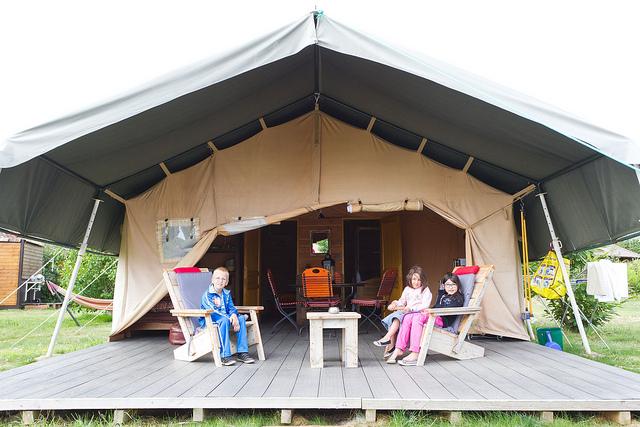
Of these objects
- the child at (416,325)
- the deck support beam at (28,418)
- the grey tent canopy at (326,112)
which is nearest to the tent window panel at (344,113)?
the grey tent canopy at (326,112)

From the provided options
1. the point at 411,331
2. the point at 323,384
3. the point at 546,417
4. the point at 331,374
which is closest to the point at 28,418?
the point at 323,384

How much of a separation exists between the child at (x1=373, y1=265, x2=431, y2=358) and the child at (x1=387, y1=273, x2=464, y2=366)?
3.7 inches

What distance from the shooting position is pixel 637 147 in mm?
3414

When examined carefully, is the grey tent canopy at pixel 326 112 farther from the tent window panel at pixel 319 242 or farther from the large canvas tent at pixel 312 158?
the tent window panel at pixel 319 242

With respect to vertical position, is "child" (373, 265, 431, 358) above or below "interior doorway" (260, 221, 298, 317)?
below

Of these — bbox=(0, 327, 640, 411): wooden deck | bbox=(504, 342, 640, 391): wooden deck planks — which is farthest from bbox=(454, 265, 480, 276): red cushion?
bbox=(504, 342, 640, 391): wooden deck planks

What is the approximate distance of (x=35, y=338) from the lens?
7.15 meters

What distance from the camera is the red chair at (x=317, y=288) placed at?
618 centimetres

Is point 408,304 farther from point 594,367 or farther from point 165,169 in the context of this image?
point 165,169

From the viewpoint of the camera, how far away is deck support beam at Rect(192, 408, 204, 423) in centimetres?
285

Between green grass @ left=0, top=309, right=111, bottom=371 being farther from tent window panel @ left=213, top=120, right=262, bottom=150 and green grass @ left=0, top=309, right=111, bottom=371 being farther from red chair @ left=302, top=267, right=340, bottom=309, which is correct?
tent window panel @ left=213, top=120, right=262, bottom=150

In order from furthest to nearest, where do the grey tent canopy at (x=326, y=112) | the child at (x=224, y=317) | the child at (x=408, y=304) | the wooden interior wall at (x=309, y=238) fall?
the wooden interior wall at (x=309, y=238) < the child at (x=408, y=304) < the child at (x=224, y=317) < the grey tent canopy at (x=326, y=112)

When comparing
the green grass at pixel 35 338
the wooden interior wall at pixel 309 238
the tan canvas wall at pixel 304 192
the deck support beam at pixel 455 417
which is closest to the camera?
the deck support beam at pixel 455 417

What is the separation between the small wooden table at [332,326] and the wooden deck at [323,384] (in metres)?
0.10
